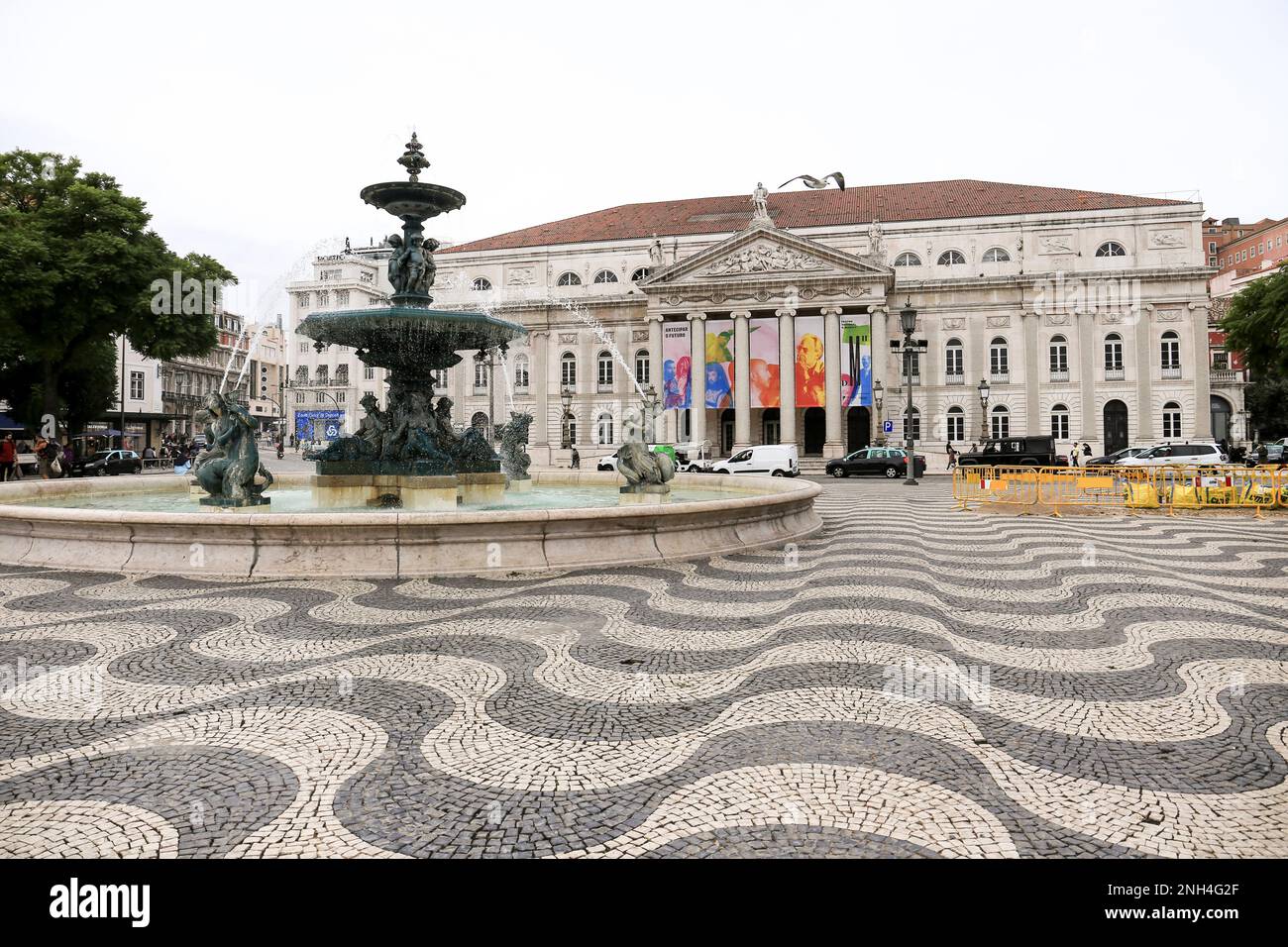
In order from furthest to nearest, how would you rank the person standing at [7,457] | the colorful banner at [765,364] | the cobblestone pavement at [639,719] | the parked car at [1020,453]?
the colorful banner at [765,364]
the parked car at [1020,453]
the person standing at [7,457]
the cobblestone pavement at [639,719]

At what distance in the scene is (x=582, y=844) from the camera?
2.24 m

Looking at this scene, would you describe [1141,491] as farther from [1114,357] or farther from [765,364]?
[1114,357]

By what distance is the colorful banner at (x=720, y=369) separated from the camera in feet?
145

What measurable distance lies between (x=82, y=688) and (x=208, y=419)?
7277 millimetres

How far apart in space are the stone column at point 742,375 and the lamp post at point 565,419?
10.8m

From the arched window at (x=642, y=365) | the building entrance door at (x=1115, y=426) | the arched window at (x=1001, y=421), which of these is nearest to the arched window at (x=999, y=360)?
the arched window at (x=1001, y=421)

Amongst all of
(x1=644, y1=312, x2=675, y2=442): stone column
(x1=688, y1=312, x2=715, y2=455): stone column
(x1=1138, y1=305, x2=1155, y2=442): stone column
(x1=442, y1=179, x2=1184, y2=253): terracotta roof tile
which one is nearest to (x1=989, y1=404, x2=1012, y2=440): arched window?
(x1=1138, y1=305, x2=1155, y2=442): stone column

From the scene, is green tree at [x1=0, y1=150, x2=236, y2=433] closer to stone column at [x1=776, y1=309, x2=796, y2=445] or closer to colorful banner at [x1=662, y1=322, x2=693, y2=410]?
colorful banner at [x1=662, y1=322, x2=693, y2=410]

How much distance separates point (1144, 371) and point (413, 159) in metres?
46.7

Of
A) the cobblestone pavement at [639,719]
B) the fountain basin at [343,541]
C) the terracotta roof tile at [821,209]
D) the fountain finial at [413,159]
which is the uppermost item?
the terracotta roof tile at [821,209]

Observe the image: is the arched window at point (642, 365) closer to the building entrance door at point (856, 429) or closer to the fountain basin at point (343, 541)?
the building entrance door at point (856, 429)

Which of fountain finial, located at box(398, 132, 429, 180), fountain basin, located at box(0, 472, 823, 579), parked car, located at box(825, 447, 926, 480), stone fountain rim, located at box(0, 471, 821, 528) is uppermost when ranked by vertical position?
fountain finial, located at box(398, 132, 429, 180)

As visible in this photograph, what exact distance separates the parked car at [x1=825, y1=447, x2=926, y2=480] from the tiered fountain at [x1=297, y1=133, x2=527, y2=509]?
23.9m

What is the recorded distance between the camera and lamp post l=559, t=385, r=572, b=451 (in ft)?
153
